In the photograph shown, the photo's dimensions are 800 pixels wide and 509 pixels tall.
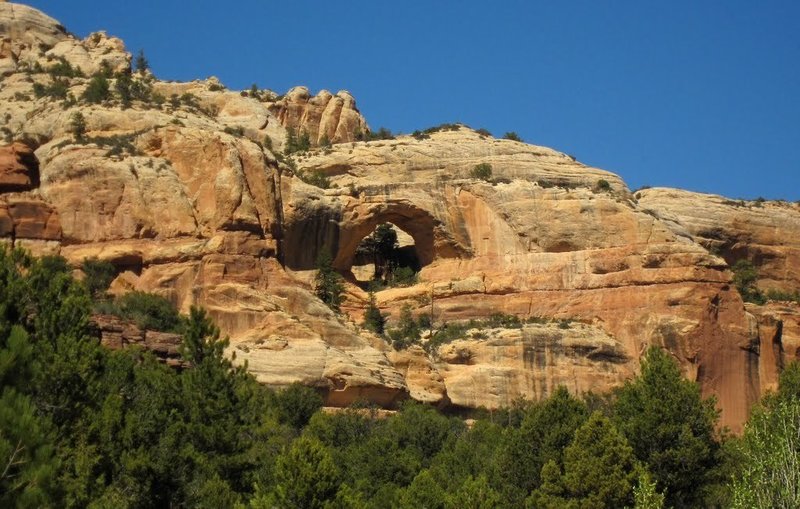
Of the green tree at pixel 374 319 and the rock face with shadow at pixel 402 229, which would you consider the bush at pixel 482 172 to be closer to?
the rock face with shadow at pixel 402 229

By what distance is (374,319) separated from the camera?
78.4 m

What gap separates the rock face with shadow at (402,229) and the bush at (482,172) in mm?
319

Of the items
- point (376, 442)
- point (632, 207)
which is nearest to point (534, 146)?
point (632, 207)

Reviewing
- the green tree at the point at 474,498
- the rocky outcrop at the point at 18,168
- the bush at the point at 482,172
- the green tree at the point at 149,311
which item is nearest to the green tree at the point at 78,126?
the rocky outcrop at the point at 18,168

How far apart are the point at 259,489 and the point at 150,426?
426 centimetres

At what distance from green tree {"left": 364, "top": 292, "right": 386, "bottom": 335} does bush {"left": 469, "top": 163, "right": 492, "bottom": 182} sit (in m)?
9.95

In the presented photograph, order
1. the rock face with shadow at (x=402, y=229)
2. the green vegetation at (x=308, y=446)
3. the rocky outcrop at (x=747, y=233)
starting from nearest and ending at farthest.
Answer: the green vegetation at (x=308, y=446)
the rock face with shadow at (x=402, y=229)
the rocky outcrop at (x=747, y=233)

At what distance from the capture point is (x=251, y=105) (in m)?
95.4

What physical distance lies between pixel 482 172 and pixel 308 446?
43.4 metres

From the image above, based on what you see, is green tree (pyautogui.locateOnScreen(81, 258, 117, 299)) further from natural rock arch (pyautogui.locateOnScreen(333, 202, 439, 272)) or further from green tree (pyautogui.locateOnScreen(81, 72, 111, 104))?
natural rock arch (pyautogui.locateOnScreen(333, 202, 439, 272))

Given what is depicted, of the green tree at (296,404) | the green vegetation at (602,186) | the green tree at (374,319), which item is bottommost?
the green tree at (296,404)

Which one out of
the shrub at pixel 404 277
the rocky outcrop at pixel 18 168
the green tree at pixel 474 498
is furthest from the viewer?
the shrub at pixel 404 277

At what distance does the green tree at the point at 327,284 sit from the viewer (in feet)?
253

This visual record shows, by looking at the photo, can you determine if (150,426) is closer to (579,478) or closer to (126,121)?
(579,478)
